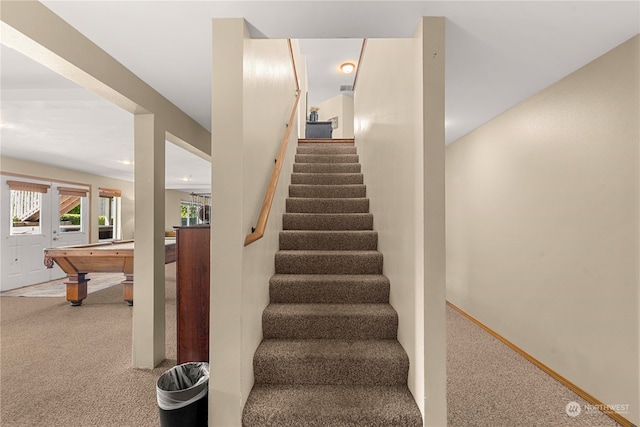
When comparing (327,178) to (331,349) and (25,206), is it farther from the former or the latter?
(25,206)

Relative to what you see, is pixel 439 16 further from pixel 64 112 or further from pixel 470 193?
pixel 64 112

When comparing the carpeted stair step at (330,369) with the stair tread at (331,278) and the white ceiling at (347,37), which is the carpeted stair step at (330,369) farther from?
the white ceiling at (347,37)

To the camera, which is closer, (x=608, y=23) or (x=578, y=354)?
(x=608, y=23)

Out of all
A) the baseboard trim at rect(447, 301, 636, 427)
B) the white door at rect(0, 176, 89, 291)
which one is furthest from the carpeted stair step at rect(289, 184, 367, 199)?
the white door at rect(0, 176, 89, 291)

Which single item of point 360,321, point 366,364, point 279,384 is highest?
point 360,321

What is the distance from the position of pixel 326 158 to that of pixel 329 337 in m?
2.78

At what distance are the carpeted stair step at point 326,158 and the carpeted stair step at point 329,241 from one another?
1.70m

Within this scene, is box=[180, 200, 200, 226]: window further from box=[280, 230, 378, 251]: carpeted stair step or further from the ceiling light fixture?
box=[280, 230, 378, 251]: carpeted stair step

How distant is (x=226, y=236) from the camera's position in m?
1.58

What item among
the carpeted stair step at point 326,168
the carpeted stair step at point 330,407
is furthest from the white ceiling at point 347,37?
the carpeted stair step at point 330,407

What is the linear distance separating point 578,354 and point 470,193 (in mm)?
1935

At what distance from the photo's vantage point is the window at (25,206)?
5258 millimetres

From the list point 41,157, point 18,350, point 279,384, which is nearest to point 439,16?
point 279,384

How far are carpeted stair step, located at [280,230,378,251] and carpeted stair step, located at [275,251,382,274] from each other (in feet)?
0.77
